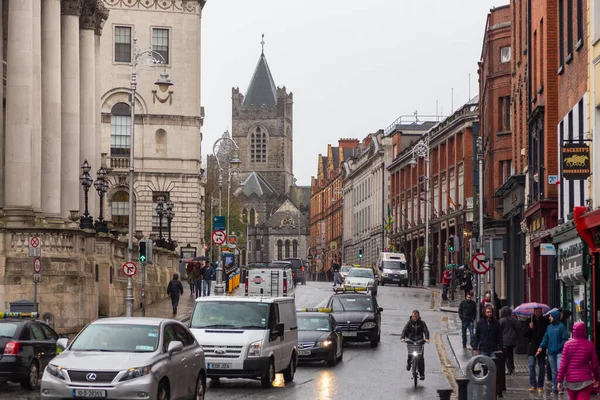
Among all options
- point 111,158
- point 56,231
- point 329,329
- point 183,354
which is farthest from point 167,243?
point 183,354

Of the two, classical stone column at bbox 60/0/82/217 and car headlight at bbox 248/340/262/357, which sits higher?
classical stone column at bbox 60/0/82/217

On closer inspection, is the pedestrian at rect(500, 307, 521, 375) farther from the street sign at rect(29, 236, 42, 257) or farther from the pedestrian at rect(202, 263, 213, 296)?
the pedestrian at rect(202, 263, 213, 296)

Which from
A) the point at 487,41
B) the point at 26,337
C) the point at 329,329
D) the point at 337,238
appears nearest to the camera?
the point at 26,337

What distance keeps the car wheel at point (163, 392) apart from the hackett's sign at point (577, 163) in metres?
11.0

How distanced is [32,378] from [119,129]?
60.4m

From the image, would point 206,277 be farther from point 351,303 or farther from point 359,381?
point 359,381

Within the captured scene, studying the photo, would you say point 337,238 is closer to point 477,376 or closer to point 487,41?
point 487,41

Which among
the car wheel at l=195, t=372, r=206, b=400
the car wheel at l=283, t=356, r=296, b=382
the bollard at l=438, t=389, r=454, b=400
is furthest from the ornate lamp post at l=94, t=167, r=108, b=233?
the bollard at l=438, t=389, r=454, b=400

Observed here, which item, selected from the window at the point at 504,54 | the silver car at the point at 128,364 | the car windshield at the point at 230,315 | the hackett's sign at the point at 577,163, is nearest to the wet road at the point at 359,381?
the car windshield at the point at 230,315

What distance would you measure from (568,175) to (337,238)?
13710 centimetres

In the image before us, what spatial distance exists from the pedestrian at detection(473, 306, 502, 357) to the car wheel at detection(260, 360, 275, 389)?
435 centimetres

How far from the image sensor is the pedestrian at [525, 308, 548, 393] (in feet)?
83.9

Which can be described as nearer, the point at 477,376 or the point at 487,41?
the point at 477,376

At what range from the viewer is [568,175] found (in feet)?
87.0
